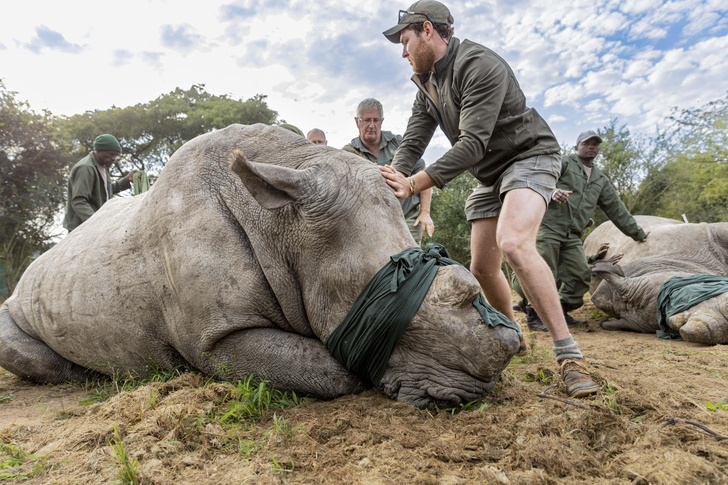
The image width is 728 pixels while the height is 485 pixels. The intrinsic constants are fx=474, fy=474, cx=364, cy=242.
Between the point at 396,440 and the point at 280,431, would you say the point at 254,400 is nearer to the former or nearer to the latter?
the point at 280,431

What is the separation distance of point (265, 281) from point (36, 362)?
2.60 m

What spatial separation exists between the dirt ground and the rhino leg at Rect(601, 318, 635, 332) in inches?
138

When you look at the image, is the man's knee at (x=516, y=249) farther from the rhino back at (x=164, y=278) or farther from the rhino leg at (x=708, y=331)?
the rhino leg at (x=708, y=331)

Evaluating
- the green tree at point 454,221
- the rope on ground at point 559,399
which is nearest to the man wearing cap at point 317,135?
the rope on ground at point 559,399

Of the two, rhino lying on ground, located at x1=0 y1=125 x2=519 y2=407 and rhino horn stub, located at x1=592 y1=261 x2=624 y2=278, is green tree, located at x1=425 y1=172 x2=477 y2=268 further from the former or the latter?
rhino lying on ground, located at x1=0 y1=125 x2=519 y2=407

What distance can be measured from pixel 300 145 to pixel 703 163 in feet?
77.6

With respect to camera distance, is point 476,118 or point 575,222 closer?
point 476,118

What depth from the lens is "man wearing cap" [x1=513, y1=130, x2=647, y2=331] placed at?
6773 millimetres

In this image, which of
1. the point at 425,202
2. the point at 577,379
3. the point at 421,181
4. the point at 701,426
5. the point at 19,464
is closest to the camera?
the point at 701,426

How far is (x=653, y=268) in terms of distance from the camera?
6.61 metres

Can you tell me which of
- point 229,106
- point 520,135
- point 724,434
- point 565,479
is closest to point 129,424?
point 565,479

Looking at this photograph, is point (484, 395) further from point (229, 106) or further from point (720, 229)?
point (229, 106)

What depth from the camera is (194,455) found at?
2.08m

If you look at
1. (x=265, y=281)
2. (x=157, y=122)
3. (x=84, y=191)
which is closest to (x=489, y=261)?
(x=265, y=281)
